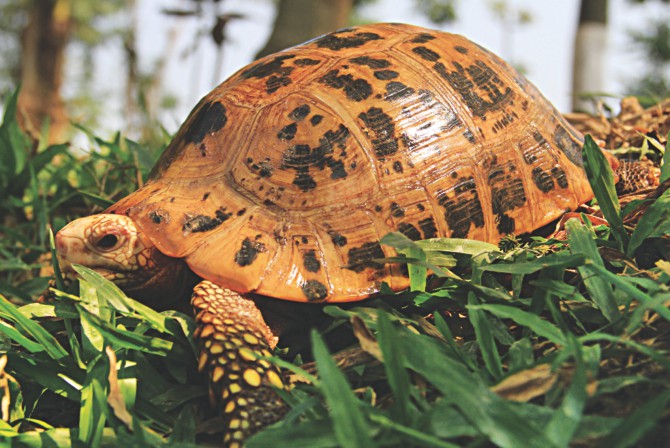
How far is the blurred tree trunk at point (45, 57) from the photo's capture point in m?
15.0

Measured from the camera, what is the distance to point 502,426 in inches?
43.4

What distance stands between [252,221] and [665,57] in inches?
807

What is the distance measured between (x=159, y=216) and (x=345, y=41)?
1045mm

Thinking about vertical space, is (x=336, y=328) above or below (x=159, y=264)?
below

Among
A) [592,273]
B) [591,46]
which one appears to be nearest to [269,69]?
[592,273]

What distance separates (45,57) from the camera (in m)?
15.9

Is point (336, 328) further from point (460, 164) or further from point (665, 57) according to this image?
point (665, 57)

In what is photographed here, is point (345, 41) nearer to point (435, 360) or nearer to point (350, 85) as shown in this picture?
point (350, 85)

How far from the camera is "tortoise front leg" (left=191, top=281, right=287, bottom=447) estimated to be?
1469 millimetres

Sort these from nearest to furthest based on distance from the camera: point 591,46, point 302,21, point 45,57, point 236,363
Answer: point 236,363
point 302,21
point 591,46
point 45,57

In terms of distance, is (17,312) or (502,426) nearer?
(502,426)

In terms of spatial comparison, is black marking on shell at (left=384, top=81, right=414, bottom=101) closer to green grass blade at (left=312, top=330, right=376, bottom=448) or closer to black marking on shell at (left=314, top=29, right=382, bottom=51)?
black marking on shell at (left=314, top=29, right=382, bottom=51)

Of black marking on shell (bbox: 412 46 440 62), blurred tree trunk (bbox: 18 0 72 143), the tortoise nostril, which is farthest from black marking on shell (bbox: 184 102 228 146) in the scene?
blurred tree trunk (bbox: 18 0 72 143)

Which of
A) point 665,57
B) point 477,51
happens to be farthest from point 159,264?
point 665,57
